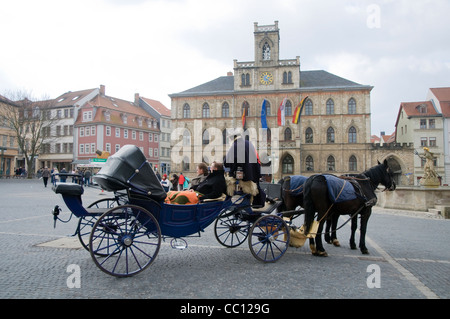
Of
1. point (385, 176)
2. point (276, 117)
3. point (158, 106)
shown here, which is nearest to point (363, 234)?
point (385, 176)

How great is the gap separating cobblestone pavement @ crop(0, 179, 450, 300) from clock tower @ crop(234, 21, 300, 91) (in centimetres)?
4143

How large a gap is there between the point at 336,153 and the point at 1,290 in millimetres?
45233

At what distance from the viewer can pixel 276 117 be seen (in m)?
46.8

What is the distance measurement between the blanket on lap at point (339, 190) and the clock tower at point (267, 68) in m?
42.0

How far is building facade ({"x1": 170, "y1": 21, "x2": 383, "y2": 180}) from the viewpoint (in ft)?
148

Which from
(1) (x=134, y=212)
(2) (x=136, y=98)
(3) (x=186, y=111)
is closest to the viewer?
(1) (x=134, y=212)

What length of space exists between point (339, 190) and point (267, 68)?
4356 centimetres

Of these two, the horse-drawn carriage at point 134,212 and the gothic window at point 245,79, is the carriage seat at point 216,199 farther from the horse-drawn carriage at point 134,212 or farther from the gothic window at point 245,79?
the gothic window at point 245,79

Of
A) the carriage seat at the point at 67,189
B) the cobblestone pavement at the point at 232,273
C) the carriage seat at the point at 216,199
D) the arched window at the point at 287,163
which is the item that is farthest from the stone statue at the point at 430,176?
the arched window at the point at 287,163

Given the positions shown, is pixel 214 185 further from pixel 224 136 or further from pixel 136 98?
pixel 136 98

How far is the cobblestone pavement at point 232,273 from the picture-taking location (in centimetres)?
412
